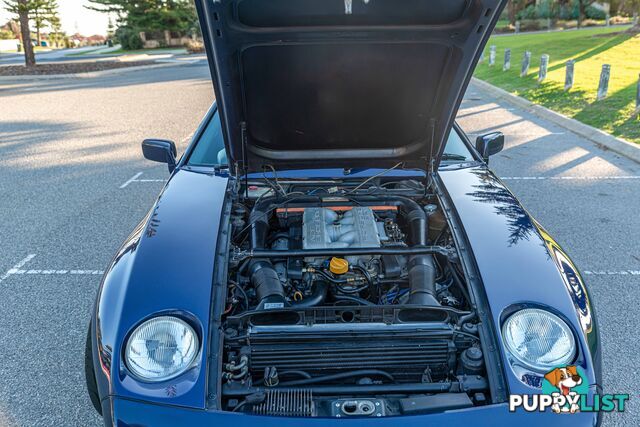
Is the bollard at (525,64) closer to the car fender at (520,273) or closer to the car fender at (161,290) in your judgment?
the car fender at (520,273)

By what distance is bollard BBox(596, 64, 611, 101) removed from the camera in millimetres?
9781

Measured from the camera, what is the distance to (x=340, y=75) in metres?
2.63

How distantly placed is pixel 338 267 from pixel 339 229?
372 mm

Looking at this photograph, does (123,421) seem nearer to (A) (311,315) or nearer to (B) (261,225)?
(A) (311,315)

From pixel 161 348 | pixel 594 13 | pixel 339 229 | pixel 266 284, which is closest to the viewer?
pixel 161 348

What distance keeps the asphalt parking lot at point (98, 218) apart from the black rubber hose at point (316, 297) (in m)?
1.21

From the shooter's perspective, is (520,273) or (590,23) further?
(590,23)

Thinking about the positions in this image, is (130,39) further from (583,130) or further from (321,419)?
(321,419)

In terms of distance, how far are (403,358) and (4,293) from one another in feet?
10.4

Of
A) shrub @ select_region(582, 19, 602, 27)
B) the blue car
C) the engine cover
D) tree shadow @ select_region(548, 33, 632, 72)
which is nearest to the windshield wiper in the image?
the blue car

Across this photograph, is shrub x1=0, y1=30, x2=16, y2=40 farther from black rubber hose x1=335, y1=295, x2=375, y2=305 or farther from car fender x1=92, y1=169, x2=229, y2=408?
black rubber hose x1=335, y1=295, x2=375, y2=305

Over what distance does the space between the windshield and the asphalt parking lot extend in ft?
4.28

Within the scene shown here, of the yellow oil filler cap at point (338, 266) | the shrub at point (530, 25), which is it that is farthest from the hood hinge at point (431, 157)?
the shrub at point (530, 25)

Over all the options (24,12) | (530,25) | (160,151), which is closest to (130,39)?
(24,12)
